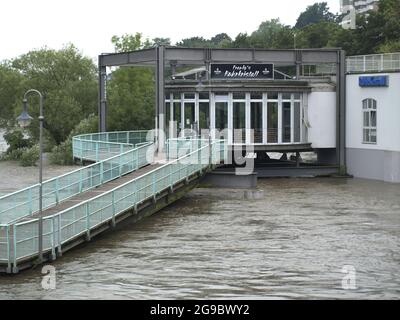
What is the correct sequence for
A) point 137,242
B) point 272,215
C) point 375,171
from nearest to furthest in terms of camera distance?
1. point 137,242
2. point 272,215
3. point 375,171

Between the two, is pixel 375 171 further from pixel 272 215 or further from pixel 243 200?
pixel 272 215

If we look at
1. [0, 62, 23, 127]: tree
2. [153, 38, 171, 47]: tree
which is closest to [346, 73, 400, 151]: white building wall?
[153, 38, 171, 47]: tree

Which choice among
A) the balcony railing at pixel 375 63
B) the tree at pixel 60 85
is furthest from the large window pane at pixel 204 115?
the tree at pixel 60 85

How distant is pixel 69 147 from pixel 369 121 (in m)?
23.9

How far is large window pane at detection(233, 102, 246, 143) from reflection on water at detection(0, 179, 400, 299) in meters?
9.47

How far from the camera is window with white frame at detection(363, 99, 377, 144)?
152 feet

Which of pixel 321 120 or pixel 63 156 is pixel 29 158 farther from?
pixel 321 120

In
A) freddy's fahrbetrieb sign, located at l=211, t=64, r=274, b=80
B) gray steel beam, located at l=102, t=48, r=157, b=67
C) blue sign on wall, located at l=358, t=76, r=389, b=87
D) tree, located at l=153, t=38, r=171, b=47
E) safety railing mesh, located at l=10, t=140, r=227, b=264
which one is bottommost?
safety railing mesh, located at l=10, t=140, r=227, b=264

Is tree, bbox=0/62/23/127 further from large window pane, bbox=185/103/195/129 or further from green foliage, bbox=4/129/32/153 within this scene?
large window pane, bbox=185/103/195/129

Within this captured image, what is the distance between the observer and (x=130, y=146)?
3888 centimetres

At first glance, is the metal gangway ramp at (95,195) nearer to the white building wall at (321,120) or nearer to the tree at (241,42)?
the white building wall at (321,120)

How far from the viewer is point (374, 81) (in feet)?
150

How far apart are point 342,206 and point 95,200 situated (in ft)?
44.0
